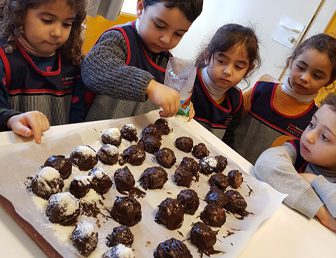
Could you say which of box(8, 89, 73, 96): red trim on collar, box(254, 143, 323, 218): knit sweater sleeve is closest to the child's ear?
box(8, 89, 73, 96): red trim on collar

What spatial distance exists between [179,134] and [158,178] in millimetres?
360

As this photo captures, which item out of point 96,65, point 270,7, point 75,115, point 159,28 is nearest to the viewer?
point 96,65

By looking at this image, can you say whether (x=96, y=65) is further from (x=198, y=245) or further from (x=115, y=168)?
(x=198, y=245)

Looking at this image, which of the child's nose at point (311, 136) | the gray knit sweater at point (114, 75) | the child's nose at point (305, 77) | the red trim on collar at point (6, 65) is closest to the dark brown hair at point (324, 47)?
the child's nose at point (305, 77)

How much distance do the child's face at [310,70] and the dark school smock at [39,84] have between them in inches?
48.3

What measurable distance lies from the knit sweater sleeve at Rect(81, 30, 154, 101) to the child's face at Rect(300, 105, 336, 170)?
2.29 feet

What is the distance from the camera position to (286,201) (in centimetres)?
119

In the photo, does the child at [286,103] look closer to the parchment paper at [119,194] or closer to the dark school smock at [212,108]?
the dark school smock at [212,108]

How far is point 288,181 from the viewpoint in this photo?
123cm

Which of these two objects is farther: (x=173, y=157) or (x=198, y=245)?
(x=173, y=157)

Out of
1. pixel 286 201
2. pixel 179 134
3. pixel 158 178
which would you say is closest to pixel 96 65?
pixel 179 134

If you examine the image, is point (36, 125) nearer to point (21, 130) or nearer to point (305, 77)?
point (21, 130)

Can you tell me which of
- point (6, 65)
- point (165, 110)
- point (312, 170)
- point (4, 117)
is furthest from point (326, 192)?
point (6, 65)

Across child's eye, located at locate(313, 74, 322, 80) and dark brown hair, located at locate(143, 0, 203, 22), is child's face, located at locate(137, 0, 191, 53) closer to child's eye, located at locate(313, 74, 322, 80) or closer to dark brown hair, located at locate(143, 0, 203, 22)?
dark brown hair, located at locate(143, 0, 203, 22)
